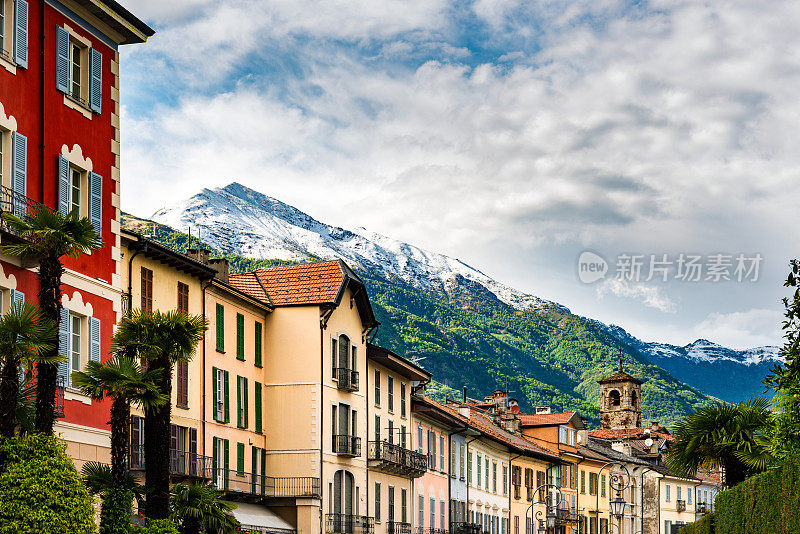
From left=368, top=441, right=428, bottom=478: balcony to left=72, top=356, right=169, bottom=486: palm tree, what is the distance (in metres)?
36.0

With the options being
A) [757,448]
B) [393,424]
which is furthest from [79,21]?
[393,424]

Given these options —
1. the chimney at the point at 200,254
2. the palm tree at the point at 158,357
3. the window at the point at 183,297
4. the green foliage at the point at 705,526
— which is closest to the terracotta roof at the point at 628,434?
the chimney at the point at 200,254

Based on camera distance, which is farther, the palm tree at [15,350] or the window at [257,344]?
the window at [257,344]

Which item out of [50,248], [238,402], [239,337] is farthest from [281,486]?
[50,248]

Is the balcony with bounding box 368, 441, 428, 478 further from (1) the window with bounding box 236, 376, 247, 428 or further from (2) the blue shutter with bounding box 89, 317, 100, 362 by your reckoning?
(2) the blue shutter with bounding box 89, 317, 100, 362

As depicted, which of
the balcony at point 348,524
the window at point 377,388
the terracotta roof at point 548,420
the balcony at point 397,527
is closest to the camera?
the balcony at point 348,524

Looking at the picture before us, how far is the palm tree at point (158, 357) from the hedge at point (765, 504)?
12.6 m

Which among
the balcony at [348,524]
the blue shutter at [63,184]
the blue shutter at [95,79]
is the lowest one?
the balcony at [348,524]

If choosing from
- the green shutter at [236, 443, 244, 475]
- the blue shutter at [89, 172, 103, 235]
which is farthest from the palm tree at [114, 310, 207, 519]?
the green shutter at [236, 443, 244, 475]

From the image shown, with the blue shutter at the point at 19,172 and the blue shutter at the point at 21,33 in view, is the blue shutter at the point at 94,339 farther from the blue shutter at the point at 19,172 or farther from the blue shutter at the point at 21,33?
the blue shutter at the point at 21,33

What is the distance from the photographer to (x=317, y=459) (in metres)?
54.2

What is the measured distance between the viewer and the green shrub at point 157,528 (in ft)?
79.5

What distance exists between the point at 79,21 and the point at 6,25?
2593 mm

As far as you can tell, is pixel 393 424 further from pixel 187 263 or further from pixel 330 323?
pixel 187 263
